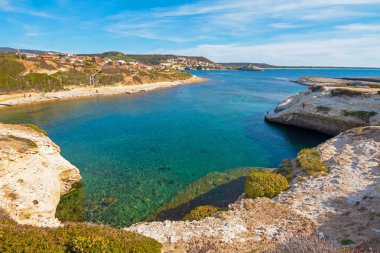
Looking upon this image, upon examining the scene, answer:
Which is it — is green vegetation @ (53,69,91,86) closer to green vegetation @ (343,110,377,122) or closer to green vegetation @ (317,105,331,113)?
green vegetation @ (317,105,331,113)

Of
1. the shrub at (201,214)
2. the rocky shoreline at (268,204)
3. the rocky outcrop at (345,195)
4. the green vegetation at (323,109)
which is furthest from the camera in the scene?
the green vegetation at (323,109)

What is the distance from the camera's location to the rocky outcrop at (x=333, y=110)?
3953 centimetres

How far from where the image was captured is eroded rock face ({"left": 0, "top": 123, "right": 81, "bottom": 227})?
17.0 metres

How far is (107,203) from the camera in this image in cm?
2203

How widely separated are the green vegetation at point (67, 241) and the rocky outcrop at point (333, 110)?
139ft

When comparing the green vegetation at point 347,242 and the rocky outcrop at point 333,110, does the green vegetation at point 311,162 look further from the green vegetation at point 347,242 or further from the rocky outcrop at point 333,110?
the rocky outcrop at point 333,110

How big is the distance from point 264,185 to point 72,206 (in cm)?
1782

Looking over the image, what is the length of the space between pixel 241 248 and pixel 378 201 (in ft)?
35.8

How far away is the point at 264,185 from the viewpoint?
63.3 ft

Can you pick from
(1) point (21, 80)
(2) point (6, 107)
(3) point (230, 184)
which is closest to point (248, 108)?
(3) point (230, 184)

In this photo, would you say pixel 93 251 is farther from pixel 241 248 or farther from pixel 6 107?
pixel 6 107

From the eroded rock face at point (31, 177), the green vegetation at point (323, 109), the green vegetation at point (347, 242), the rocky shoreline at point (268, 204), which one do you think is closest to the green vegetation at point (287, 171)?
the rocky shoreline at point (268, 204)

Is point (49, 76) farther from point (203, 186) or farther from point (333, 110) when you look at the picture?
point (333, 110)

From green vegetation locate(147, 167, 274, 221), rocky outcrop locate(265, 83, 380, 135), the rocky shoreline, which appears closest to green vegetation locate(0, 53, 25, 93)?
the rocky shoreline
